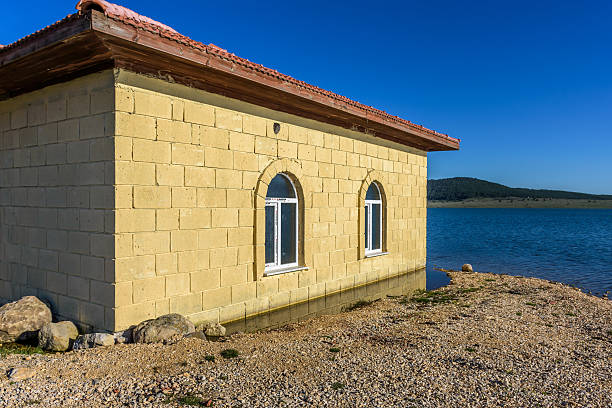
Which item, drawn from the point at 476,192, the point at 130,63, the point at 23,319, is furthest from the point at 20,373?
the point at 476,192

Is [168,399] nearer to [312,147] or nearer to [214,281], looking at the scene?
[214,281]

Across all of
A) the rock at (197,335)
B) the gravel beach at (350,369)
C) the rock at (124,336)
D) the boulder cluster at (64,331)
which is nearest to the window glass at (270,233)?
the gravel beach at (350,369)

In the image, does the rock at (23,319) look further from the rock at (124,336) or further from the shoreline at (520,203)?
the shoreline at (520,203)

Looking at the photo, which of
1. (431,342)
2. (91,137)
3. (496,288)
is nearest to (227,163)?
(91,137)

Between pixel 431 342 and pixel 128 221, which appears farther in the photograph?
pixel 431 342

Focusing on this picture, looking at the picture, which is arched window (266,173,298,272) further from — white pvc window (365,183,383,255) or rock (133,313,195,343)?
white pvc window (365,183,383,255)

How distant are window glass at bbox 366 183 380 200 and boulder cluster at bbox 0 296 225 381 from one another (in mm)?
5335

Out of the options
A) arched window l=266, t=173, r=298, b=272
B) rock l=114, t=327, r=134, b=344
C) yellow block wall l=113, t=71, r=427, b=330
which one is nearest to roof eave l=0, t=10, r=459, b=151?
yellow block wall l=113, t=71, r=427, b=330

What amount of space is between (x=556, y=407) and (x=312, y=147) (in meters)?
5.43

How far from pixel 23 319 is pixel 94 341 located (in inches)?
50.8

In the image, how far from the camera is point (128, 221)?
5.02 meters

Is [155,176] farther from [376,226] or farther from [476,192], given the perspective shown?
[476,192]

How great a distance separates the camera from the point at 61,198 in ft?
18.7

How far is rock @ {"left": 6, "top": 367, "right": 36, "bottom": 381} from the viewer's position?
12.7 ft
